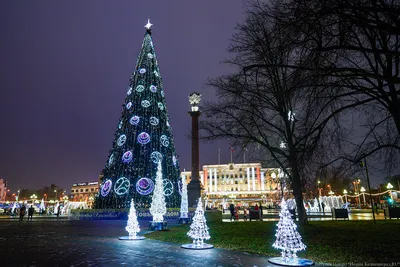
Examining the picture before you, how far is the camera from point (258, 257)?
8898 mm

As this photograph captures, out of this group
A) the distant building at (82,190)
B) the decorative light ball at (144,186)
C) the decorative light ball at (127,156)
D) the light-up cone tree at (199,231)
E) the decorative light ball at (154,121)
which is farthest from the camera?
the distant building at (82,190)

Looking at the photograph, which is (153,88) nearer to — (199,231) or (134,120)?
(134,120)

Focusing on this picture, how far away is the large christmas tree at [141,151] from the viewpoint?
24814 mm

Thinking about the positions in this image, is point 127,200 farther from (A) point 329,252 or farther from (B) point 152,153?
(A) point 329,252

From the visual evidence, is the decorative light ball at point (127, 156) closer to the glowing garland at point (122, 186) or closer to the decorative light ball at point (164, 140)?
the glowing garland at point (122, 186)

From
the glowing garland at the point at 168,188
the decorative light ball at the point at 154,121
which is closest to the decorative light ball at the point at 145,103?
the decorative light ball at the point at 154,121

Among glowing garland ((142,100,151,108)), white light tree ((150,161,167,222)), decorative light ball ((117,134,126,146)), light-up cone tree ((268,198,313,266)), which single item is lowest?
light-up cone tree ((268,198,313,266))

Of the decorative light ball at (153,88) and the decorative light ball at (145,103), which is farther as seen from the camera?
the decorative light ball at (153,88)

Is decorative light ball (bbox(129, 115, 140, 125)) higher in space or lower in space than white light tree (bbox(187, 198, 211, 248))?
higher

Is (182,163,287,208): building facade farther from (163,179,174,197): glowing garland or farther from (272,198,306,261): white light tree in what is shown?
(272,198,306,261): white light tree

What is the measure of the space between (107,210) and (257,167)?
95452 mm

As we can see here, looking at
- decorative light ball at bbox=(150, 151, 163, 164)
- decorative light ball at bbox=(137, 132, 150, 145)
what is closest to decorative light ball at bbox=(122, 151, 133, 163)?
decorative light ball at bbox=(137, 132, 150, 145)

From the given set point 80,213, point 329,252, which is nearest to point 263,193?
point 80,213

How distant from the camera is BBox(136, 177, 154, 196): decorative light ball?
80.3 feet
